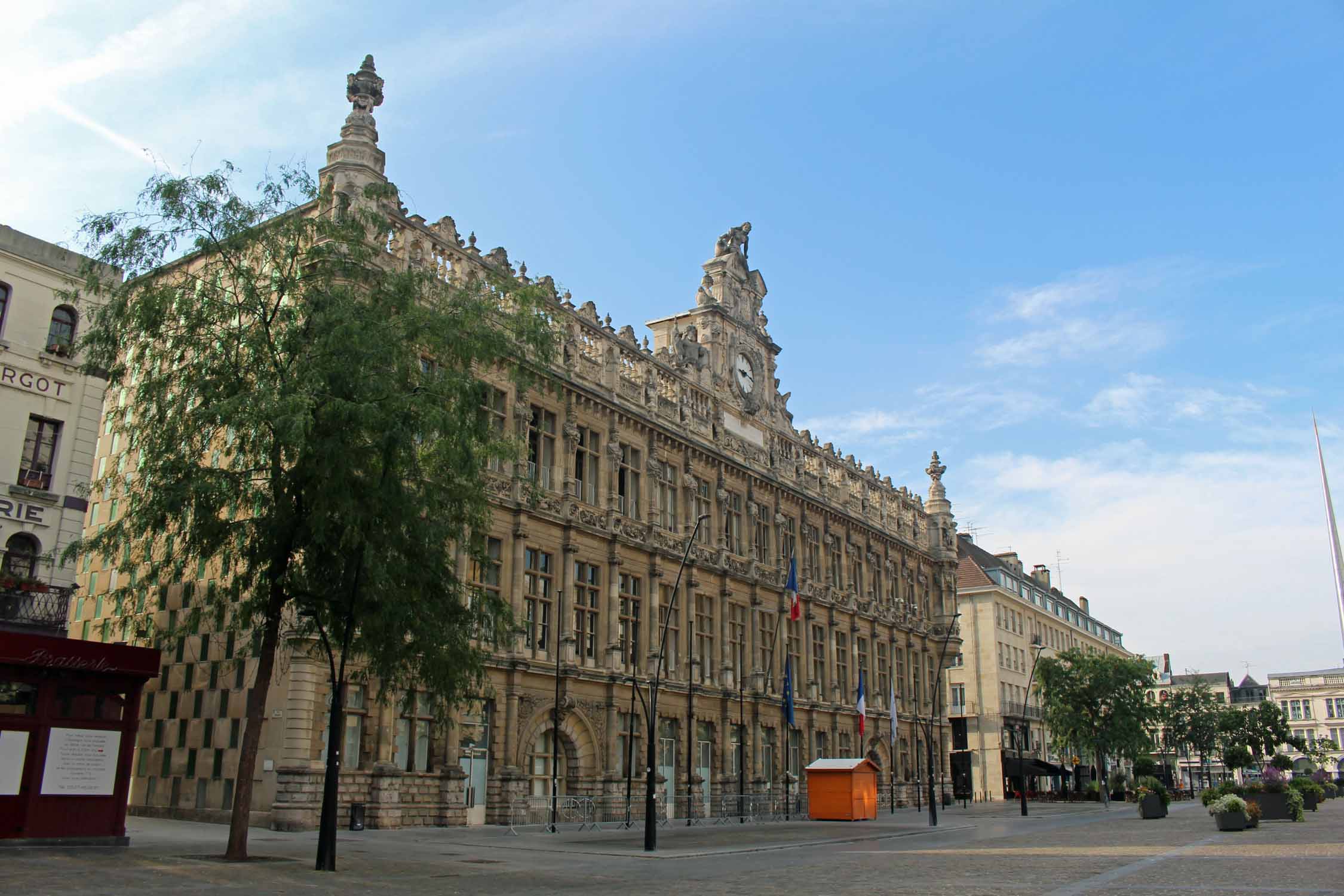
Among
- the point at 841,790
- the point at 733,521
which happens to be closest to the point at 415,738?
the point at 841,790

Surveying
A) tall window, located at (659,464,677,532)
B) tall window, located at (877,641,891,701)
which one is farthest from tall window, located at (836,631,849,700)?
tall window, located at (659,464,677,532)

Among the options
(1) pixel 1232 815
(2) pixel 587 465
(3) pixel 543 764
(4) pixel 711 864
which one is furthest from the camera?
(2) pixel 587 465

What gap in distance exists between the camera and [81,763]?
2034 centimetres

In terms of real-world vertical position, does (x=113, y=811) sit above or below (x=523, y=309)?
below

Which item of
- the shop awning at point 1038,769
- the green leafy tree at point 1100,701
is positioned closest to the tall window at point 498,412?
Answer: the green leafy tree at point 1100,701

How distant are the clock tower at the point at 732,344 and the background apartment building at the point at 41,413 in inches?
992

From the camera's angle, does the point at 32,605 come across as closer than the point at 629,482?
Yes

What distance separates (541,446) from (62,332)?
53.5 ft

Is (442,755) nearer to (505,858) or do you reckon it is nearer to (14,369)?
(505,858)

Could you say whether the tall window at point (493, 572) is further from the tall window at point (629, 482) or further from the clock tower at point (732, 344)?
the clock tower at point (732, 344)

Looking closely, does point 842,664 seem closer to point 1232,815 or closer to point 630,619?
point 630,619

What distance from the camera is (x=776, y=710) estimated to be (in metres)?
49.9

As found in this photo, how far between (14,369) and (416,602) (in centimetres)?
1094

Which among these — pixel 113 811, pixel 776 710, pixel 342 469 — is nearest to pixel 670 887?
pixel 342 469
